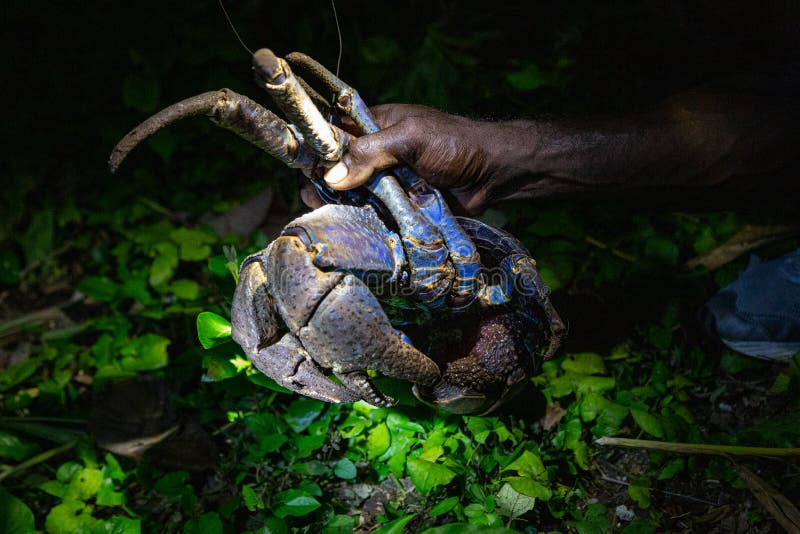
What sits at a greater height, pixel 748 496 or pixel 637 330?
pixel 637 330

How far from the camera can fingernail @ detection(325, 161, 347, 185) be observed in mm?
1554

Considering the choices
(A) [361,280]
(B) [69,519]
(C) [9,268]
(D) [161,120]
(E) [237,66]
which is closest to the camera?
(D) [161,120]

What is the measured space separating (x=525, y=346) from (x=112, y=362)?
219cm

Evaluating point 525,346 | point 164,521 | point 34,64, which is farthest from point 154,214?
point 525,346

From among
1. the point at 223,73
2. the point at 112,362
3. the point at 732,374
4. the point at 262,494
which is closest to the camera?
the point at 262,494

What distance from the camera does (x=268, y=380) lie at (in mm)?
2061

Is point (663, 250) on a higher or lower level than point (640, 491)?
higher

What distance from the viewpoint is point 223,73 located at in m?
3.69

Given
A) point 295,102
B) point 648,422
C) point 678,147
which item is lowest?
point 648,422

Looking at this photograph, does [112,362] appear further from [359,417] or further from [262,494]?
[359,417]

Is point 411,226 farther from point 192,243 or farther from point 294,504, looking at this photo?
point 192,243

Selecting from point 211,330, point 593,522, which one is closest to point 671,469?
point 593,522

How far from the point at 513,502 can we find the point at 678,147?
1.47 m

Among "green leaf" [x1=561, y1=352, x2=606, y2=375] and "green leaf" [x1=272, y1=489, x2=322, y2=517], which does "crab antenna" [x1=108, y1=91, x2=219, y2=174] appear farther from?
"green leaf" [x1=561, y1=352, x2=606, y2=375]
